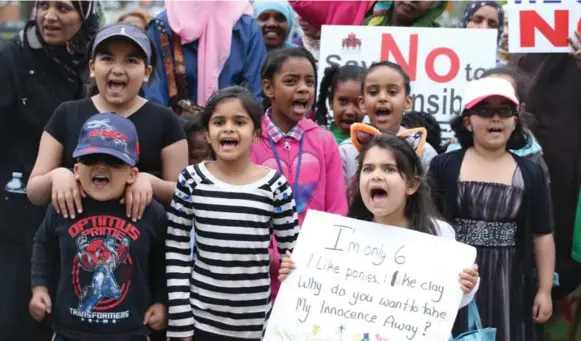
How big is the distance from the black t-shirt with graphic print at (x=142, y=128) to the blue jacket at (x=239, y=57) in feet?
5.46

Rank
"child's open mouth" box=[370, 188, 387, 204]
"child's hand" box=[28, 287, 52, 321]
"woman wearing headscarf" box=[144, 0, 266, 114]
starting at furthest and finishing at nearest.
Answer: "woman wearing headscarf" box=[144, 0, 266, 114] → "child's hand" box=[28, 287, 52, 321] → "child's open mouth" box=[370, 188, 387, 204]

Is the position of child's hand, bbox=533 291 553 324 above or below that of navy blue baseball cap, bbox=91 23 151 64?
below

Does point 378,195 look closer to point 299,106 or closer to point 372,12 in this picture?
point 299,106

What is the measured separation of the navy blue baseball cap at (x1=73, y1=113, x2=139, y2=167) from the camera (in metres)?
4.38

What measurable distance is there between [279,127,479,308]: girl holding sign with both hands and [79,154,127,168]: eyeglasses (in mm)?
850

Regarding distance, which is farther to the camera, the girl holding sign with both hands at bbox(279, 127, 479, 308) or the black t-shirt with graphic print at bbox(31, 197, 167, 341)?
the black t-shirt with graphic print at bbox(31, 197, 167, 341)

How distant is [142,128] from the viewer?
15.5 feet

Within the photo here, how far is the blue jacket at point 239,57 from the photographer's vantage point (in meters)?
6.49

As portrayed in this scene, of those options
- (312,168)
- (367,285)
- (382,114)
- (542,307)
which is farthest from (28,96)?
(542,307)

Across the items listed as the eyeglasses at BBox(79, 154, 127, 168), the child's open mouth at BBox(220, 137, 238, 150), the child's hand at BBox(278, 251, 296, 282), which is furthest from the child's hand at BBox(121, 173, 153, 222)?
the child's hand at BBox(278, 251, 296, 282)

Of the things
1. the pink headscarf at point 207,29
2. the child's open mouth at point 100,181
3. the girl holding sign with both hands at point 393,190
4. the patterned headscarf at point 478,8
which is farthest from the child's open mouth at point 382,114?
the patterned headscarf at point 478,8

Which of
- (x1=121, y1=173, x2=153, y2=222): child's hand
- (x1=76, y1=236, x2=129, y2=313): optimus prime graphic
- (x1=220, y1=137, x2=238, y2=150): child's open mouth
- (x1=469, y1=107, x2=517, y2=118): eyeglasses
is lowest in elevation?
(x1=76, y1=236, x2=129, y2=313): optimus prime graphic

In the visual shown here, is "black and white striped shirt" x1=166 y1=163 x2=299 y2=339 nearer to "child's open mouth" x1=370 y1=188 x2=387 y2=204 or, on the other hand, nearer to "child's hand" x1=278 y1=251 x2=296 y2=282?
"child's hand" x1=278 y1=251 x2=296 y2=282

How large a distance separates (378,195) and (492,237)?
1.01 metres
